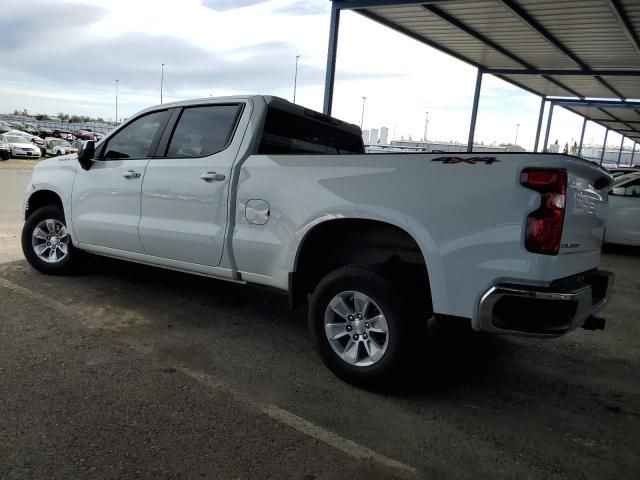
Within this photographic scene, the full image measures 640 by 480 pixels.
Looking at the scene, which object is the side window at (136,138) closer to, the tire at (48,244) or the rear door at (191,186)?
the rear door at (191,186)

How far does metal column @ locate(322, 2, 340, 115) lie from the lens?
38.6ft

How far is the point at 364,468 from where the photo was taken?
2.58 meters

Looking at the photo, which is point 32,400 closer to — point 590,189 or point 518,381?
point 518,381

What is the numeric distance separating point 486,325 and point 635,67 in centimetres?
1771

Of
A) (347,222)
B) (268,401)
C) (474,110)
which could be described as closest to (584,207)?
(347,222)

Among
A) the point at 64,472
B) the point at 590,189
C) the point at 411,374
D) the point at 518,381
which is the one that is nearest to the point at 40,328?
the point at 64,472

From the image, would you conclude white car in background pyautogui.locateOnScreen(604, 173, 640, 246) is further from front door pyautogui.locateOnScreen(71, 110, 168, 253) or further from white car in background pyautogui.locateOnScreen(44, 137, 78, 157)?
white car in background pyautogui.locateOnScreen(44, 137, 78, 157)

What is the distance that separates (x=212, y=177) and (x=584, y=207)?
2.67 metres

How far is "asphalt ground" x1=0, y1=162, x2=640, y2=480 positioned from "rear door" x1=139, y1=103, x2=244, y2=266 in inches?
28.0

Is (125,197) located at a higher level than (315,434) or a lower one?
higher

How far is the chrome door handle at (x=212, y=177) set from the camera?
4.12 meters

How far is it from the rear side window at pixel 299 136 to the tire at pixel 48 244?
2753mm

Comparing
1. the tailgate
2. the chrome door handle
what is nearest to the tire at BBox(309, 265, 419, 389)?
the tailgate

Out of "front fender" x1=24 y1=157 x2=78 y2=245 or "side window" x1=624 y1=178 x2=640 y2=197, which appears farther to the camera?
"side window" x1=624 y1=178 x2=640 y2=197
